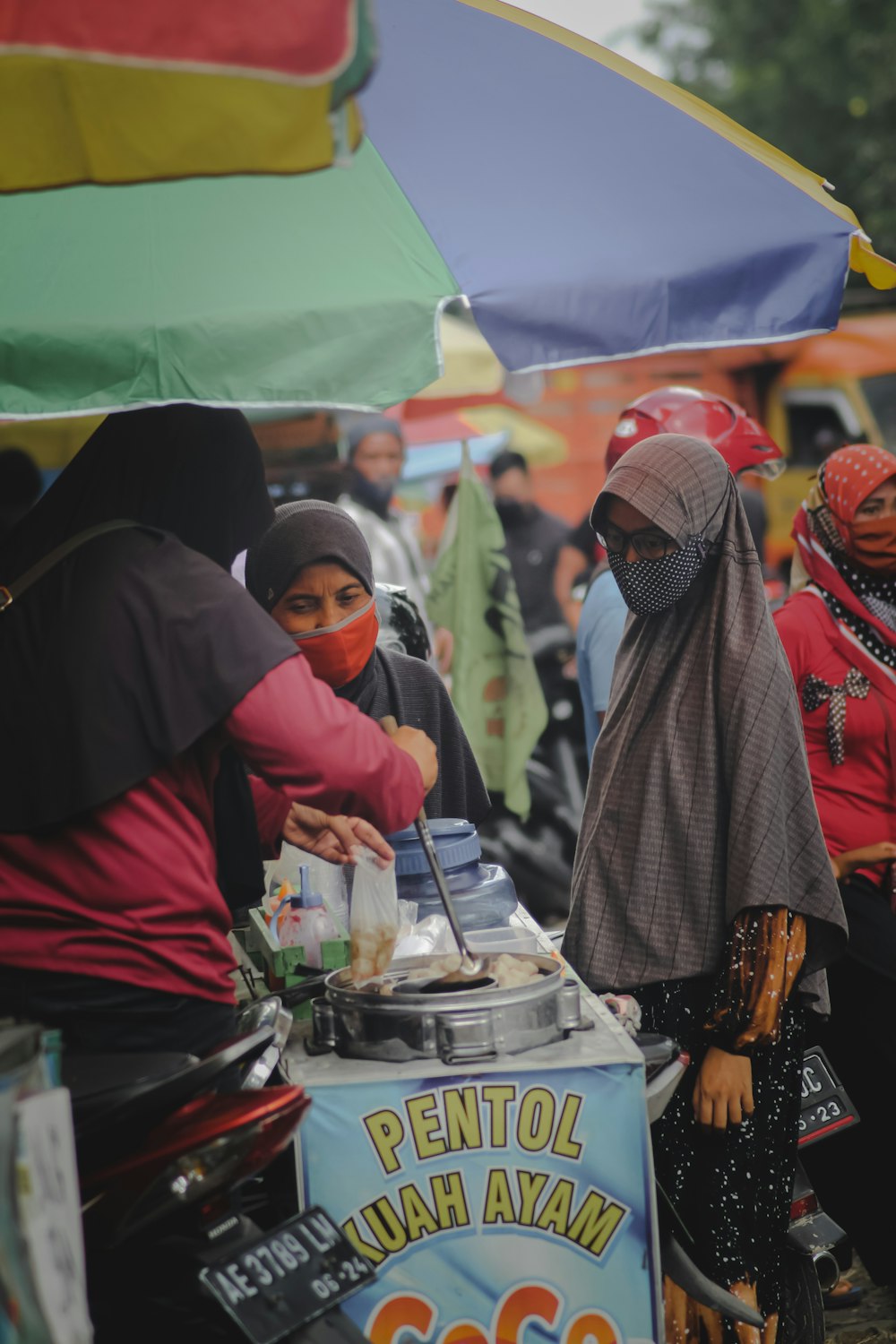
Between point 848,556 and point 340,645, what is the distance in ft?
5.46

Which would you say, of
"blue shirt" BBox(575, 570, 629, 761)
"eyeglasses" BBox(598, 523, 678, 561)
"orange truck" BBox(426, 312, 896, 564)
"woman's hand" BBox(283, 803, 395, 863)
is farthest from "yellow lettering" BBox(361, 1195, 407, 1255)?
"orange truck" BBox(426, 312, 896, 564)

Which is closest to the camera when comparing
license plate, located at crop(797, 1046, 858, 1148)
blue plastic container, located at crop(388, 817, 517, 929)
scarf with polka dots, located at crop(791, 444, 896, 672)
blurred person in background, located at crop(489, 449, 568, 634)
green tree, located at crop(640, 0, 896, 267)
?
blue plastic container, located at crop(388, 817, 517, 929)

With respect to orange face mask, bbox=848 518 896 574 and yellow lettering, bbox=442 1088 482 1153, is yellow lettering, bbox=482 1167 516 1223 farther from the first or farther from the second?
orange face mask, bbox=848 518 896 574

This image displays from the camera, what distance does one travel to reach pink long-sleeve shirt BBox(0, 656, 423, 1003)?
215cm

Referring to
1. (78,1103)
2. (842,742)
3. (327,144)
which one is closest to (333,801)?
(78,1103)

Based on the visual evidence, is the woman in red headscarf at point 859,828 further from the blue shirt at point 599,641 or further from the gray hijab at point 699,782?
the gray hijab at point 699,782

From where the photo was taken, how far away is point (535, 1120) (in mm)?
2336

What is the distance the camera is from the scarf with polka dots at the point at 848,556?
3.95 metres

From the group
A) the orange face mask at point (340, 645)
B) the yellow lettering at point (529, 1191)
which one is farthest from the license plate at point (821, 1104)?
the orange face mask at point (340, 645)

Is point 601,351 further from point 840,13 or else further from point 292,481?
point 840,13

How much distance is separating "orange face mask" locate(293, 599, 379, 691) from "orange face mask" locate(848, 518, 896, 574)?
156 centimetres

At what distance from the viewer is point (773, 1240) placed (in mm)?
3008

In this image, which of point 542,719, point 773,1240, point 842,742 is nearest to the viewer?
point 773,1240

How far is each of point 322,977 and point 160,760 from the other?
0.81 metres
